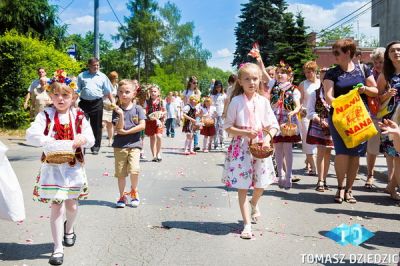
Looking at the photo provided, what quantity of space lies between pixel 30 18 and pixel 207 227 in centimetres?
2292

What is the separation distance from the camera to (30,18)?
2512 centimetres

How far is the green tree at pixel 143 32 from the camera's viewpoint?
2518 inches

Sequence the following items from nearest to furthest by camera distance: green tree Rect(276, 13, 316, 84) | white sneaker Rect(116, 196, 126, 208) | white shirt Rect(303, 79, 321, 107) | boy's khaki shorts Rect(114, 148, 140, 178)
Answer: white sneaker Rect(116, 196, 126, 208) < boy's khaki shorts Rect(114, 148, 140, 178) < white shirt Rect(303, 79, 321, 107) < green tree Rect(276, 13, 316, 84)

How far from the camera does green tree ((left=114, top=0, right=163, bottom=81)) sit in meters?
64.0

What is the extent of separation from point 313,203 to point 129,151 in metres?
2.63

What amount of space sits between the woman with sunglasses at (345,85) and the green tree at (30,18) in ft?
62.7

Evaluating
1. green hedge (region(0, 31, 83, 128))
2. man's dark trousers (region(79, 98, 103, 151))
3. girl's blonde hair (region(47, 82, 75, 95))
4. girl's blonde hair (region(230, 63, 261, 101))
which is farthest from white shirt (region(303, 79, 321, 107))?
green hedge (region(0, 31, 83, 128))

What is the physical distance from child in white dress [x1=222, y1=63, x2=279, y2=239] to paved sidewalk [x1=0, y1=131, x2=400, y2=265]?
54cm

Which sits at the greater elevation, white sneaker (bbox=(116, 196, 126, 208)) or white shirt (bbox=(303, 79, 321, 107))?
white shirt (bbox=(303, 79, 321, 107))

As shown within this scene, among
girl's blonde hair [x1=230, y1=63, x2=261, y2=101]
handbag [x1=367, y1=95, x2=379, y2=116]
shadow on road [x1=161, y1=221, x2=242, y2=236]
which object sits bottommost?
shadow on road [x1=161, y1=221, x2=242, y2=236]

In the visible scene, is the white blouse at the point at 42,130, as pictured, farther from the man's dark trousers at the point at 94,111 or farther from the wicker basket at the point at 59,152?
the man's dark trousers at the point at 94,111

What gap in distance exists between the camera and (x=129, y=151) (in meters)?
6.29

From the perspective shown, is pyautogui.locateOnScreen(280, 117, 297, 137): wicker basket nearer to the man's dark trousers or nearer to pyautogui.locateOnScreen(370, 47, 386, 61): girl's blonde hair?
pyautogui.locateOnScreen(370, 47, 386, 61): girl's blonde hair

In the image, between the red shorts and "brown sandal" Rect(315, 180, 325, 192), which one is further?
the red shorts
